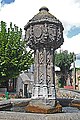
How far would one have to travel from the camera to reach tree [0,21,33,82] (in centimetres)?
2817

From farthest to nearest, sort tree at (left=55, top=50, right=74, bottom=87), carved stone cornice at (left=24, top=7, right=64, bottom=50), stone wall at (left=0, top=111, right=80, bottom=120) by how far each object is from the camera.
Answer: tree at (left=55, top=50, right=74, bottom=87) < carved stone cornice at (left=24, top=7, right=64, bottom=50) < stone wall at (left=0, top=111, right=80, bottom=120)

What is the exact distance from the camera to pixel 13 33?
30781 mm

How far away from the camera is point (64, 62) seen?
54.0 m

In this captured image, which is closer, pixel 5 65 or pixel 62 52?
pixel 5 65

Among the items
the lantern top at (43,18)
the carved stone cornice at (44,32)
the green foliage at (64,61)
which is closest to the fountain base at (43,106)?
the carved stone cornice at (44,32)

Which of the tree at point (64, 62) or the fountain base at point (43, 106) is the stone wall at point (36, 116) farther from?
the tree at point (64, 62)

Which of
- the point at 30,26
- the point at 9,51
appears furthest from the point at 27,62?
the point at 30,26

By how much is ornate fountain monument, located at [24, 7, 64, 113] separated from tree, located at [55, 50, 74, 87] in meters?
42.3

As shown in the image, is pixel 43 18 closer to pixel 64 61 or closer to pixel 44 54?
pixel 44 54

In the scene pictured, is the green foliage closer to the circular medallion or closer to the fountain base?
the circular medallion

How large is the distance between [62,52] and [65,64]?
400 centimetres

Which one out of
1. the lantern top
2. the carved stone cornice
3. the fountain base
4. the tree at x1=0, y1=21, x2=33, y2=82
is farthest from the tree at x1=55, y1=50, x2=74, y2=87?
the fountain base

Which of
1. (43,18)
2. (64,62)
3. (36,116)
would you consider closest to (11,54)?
(43,18)

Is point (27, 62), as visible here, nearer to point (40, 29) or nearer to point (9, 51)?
point (9, 51)
